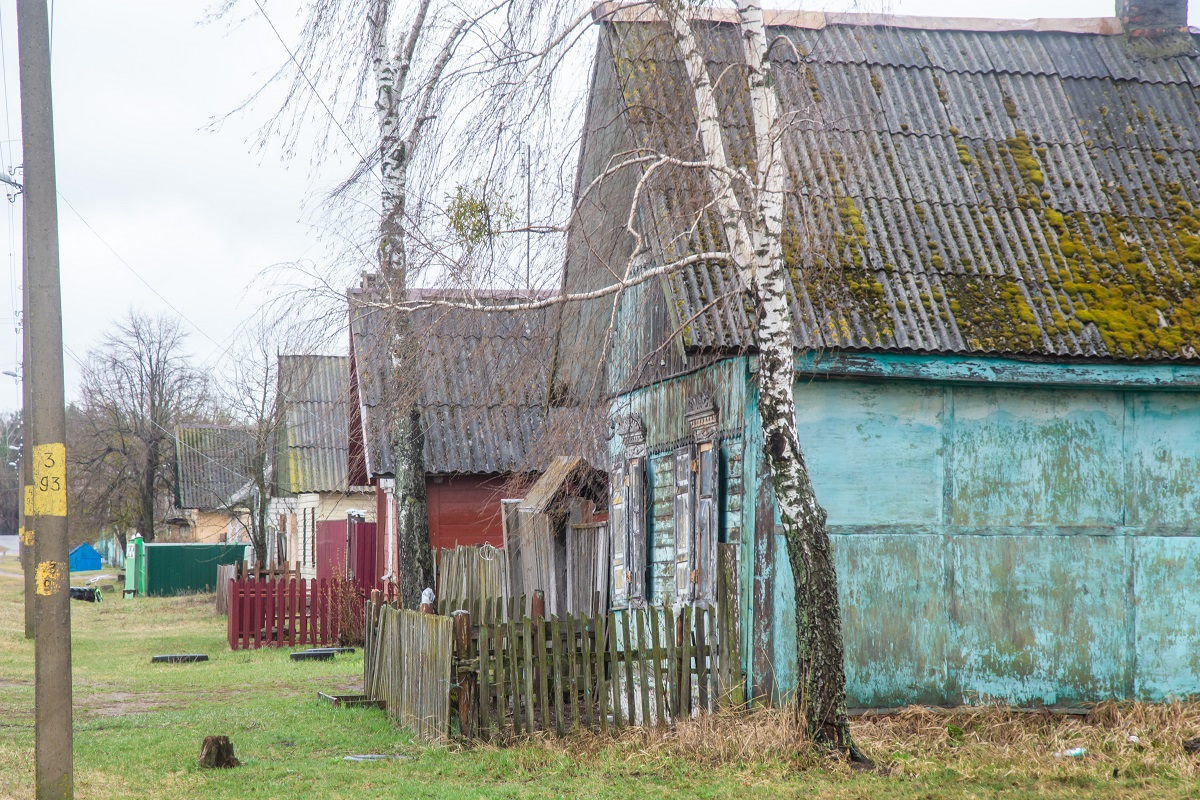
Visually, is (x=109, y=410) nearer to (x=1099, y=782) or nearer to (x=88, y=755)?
(x=88, y=755)

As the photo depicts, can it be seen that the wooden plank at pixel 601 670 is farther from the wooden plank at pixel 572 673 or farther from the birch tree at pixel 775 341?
the birch tree at pixel 775 341

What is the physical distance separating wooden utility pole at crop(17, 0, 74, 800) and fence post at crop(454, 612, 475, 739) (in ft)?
9.60

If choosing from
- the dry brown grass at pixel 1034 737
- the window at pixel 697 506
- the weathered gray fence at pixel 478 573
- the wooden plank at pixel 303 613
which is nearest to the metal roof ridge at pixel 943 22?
the window at pixel 697 506

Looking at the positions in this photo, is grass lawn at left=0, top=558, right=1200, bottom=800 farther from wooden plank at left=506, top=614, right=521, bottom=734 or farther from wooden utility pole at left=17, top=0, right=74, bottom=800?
wooden utility pole at left=17, top=0, right=74, bottom=800

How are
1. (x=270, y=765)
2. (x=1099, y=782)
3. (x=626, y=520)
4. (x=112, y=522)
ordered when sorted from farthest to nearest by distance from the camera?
(x=112, y=522), (x=626, y=520), (x=270, y=765), (x=1099, y=782)

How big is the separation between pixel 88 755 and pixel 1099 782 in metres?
7.44

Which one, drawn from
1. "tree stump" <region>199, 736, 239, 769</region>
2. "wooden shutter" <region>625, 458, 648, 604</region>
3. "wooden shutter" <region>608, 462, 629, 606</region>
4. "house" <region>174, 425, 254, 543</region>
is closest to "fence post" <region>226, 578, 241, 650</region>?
"wooden shutter" <region>608, 462, 629, 606</region>

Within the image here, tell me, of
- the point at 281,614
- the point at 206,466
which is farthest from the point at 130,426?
the point at 281,614

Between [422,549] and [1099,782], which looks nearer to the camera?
[1099,782]

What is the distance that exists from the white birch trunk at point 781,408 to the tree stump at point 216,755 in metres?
4.18

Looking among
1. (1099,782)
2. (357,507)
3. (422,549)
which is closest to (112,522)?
(357,507)

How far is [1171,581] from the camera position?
32.5ft

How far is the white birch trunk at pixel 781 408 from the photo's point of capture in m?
8.03

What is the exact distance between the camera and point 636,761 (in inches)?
332
